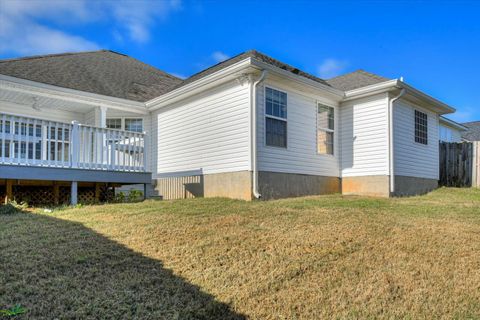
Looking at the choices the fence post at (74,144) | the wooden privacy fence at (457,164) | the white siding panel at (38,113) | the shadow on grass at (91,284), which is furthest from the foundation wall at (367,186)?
the white siding panel at (38,113)

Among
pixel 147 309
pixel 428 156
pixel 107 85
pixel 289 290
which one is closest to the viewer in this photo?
pixel 147 309

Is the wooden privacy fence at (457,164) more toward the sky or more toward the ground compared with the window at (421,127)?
more toward the ground

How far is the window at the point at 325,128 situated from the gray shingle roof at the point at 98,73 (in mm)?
5185

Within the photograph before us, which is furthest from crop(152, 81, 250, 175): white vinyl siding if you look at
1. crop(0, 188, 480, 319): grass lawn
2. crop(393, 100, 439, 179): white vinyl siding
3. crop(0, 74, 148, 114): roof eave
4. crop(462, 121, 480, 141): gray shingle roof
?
crop(462, 121, 480, 141): gray shingle roof

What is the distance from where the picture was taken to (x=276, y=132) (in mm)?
9930

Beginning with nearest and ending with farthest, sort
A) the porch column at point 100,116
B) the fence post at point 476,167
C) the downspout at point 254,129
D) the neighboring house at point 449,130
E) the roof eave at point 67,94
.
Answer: the downspout at point 254,129
the roof eave at point 67,94
the porch column at point 100,116
the fence post at point 476,167
the neighboring house at point 449,130

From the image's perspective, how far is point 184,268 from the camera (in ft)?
15.1

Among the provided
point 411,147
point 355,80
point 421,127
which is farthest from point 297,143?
point 421,127

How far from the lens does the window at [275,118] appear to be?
974 centimetres

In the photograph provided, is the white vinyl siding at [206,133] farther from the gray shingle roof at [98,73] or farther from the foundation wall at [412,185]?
the foundation wall at [412,185]

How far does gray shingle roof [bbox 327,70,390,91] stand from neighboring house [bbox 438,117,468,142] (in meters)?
5.94

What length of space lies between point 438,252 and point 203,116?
677 centimetres

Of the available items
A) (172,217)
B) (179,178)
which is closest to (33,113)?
(179,178)

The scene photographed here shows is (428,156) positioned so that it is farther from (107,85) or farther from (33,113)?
Answer: (33,113)
